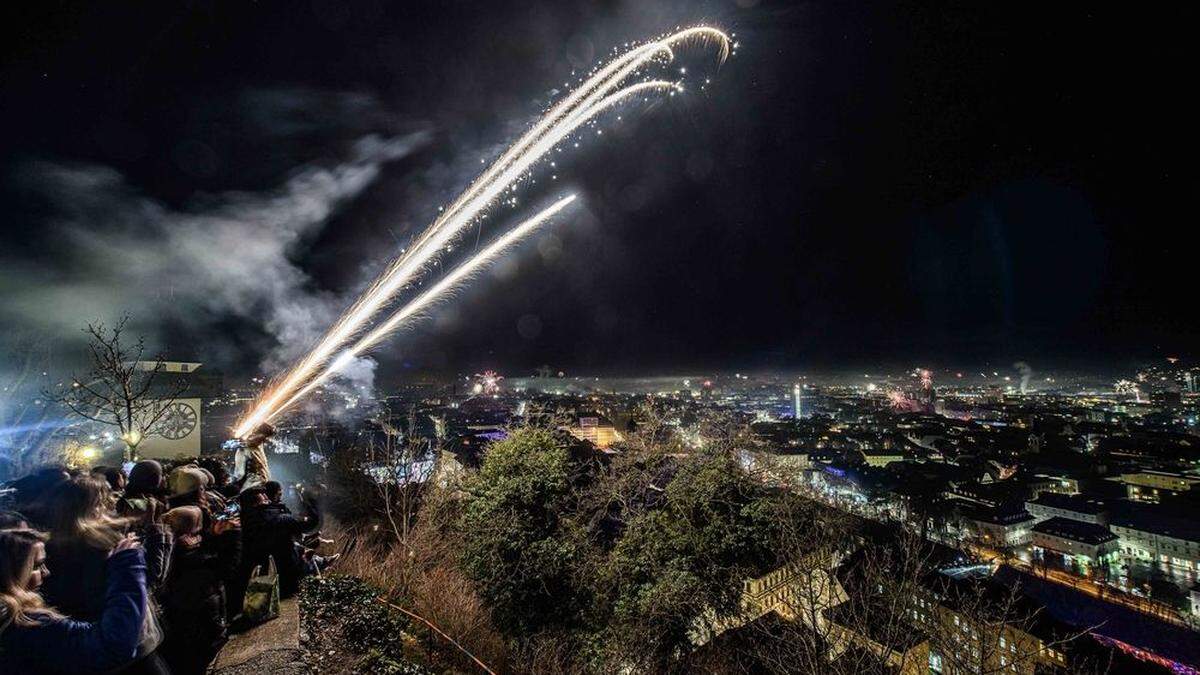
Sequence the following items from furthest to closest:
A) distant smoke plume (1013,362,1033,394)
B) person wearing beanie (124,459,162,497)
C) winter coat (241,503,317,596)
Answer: distant smoke plume (1013,362,1033,394) → winter coat (241,503,317,596) → person wearing beanie (124,459,162,497)

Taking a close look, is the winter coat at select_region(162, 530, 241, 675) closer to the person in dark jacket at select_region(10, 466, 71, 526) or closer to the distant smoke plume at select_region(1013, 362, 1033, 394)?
the person in dark jacket at select_region(10, 466, 71, 526)

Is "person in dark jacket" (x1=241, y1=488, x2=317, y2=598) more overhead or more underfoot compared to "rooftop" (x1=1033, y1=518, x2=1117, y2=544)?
more overhead

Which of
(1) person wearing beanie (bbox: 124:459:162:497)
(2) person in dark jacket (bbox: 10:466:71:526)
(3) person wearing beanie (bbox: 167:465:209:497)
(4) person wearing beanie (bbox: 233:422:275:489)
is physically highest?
(2) person in dark jacket (bbox: 10:466:71:526)

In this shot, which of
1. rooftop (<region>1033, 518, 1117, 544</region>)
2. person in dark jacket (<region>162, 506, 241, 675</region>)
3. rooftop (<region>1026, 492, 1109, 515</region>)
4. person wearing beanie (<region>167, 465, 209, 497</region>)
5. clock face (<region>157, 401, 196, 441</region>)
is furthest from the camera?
rooftop (<region>1026, 492, 1109, 515</region>)

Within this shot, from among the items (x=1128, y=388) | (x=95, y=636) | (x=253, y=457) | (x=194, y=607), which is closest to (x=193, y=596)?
(x=194, y=607)

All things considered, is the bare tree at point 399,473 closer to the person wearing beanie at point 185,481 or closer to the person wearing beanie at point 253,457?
the person wearing beanie at point 253,457

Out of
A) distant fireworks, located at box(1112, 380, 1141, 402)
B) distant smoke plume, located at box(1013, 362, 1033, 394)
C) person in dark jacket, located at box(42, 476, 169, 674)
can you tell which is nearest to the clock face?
person in dark jacket, located at box(42, 476, 169, 674)
